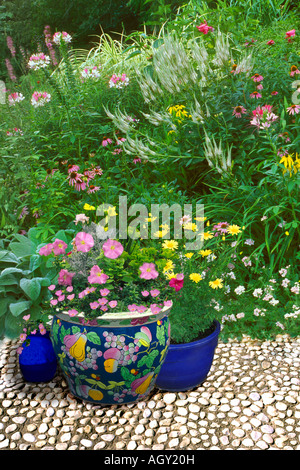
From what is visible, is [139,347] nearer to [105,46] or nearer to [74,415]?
[74,415]

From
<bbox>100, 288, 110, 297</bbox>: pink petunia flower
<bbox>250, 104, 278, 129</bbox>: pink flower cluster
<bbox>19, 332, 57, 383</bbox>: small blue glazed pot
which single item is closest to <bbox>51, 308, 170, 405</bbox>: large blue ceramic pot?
<bbox>100, 288, 110, 297</bbox>: pink petunia flower

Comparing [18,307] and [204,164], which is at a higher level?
[204,164]

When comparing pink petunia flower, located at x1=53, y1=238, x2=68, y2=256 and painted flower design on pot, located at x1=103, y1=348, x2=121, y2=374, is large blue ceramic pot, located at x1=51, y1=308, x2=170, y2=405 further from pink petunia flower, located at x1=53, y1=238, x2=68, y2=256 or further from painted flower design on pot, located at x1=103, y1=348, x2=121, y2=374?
pink petunia flower, located at x1=53, y1=238, x2=68, y2=256

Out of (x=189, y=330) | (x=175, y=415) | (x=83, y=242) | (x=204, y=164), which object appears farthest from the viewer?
(x=204, y=164)

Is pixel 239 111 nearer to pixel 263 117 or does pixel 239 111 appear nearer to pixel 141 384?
pixel 263 117

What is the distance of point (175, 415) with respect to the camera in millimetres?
2219

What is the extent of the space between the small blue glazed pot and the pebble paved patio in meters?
0.08

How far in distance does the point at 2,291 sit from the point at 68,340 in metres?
0.62

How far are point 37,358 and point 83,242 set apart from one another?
2.55ft

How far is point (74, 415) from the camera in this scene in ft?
7.31

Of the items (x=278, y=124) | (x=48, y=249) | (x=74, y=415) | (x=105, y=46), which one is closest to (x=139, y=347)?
(x=74, y=415)

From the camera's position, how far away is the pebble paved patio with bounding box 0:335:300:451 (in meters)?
2.04

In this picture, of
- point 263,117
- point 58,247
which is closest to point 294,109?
point 263,117

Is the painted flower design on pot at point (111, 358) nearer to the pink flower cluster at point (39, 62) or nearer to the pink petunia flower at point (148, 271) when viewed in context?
the pink petunia flower at point (148, 271)
